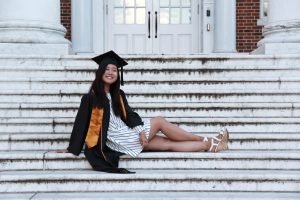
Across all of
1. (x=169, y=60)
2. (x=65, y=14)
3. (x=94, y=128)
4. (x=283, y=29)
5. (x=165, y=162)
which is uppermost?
(x=65, y=14)

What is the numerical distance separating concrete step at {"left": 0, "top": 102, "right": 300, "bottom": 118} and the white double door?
443 cm

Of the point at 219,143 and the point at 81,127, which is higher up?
the point at 81,127

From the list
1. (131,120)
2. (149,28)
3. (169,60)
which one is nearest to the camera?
(131,120)

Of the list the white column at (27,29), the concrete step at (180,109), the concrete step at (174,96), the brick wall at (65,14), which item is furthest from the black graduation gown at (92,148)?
the brick wall at (65,14)

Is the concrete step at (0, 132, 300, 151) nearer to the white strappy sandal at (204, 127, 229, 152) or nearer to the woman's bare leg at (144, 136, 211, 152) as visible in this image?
the white strappy sandal at (204, 127, 229, 152)

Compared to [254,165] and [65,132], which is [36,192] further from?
[254,165]

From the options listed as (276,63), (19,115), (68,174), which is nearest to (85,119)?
(68,174)

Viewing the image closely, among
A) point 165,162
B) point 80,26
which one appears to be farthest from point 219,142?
point 80,26

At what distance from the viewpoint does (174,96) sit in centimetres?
568

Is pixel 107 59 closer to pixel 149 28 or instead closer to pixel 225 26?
pixel 225 26

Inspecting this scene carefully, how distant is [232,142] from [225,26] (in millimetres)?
4745

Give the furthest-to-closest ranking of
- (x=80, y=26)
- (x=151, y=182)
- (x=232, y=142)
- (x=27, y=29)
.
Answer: (x=80, y=26) < (x=27, y=29) < (x=232, y=142) < (x=151, y=182)

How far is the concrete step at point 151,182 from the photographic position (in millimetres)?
4141

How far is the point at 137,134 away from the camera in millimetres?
4520
